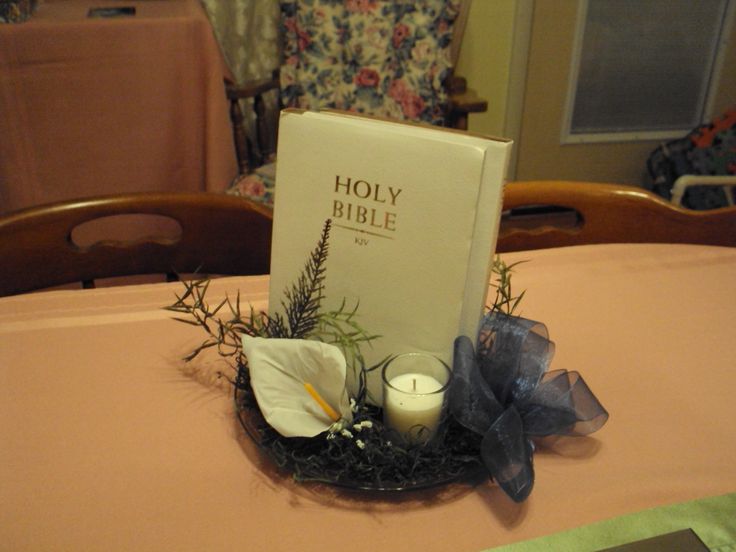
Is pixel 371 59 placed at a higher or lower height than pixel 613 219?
higher

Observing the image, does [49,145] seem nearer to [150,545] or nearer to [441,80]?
[441,80]

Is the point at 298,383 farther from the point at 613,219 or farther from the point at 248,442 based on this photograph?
the point at 613,219

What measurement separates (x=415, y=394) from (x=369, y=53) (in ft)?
6.09

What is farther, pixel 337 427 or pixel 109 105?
pixel 109 105

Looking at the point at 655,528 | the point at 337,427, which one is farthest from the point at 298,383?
the point at 655,528

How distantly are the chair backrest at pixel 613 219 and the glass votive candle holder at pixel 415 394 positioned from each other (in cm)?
43

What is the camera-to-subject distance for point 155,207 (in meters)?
0.88

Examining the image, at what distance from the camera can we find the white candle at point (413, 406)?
0.49m

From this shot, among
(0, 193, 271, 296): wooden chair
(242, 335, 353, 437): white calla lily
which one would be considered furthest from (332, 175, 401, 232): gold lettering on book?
(0, 193, 271, 296): wooden chair

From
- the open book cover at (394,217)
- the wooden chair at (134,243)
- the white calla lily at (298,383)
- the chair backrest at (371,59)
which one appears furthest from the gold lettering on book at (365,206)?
the chair backrest at (371,59)

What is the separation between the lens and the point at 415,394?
0.49 metres

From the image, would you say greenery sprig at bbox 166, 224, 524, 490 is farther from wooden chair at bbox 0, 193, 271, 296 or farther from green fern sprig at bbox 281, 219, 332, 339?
wooden chair at bbox 0, 193, 271, 296

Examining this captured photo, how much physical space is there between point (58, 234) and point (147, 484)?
0.48m

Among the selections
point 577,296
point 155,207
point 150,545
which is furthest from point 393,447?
point 155,207
